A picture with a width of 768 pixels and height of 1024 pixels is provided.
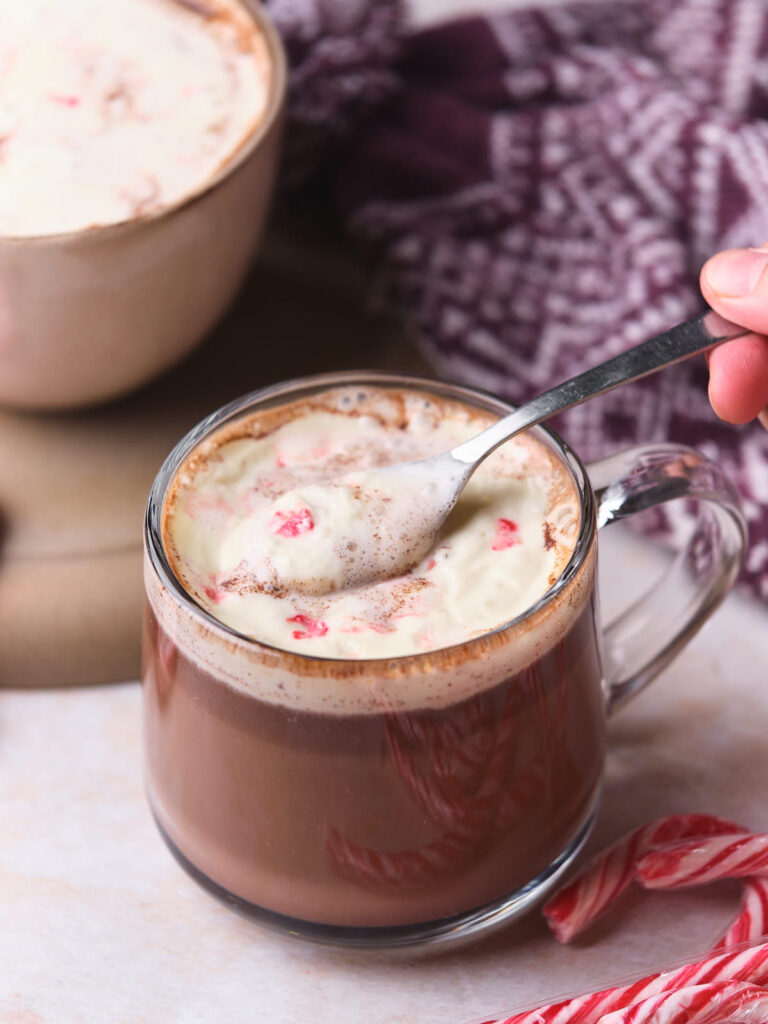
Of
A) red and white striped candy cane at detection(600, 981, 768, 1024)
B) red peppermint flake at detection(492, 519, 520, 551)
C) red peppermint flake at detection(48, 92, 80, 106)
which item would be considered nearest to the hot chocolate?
red peppermint flake at detection(492, 519, 520, 551)

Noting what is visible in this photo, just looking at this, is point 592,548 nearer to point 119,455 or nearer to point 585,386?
point 585,386

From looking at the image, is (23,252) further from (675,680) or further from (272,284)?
(675,680)

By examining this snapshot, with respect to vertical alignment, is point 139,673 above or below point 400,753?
below

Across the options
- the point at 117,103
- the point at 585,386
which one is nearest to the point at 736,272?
the point at 585,386

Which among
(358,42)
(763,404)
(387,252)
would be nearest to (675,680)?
(763,404)

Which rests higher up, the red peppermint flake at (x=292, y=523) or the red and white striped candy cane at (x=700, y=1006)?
the red peppermint flake at (x=292, y=523)

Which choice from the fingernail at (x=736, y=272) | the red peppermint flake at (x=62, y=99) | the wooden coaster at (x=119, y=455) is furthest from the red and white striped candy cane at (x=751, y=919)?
the red peppermint flake at (x=62, y=99)

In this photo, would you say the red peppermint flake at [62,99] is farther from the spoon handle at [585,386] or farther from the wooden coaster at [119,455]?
the spoon handle at [585,386]
